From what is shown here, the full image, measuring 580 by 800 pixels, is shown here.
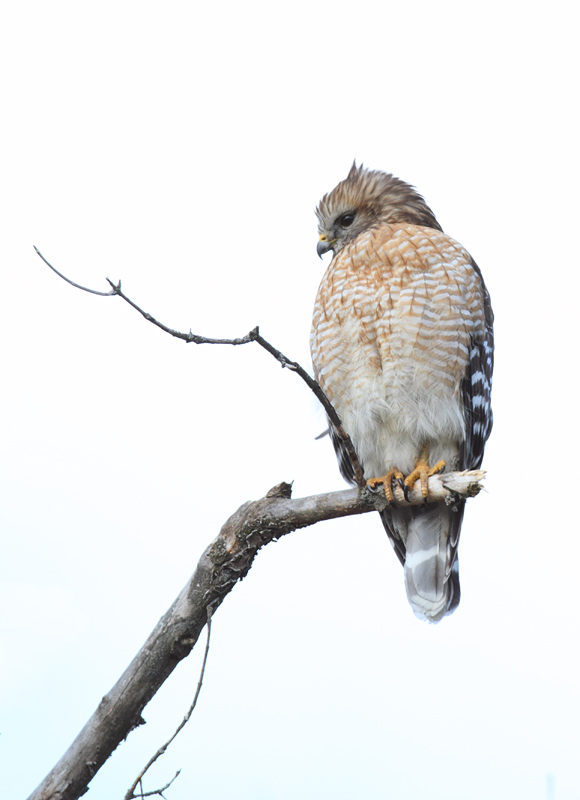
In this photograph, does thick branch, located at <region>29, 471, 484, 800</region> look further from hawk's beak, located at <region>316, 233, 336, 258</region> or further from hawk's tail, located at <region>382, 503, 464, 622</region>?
hawk's beak, located at <region>316, 233, 336, 258</region>

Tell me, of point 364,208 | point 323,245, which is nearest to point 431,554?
point 323,245

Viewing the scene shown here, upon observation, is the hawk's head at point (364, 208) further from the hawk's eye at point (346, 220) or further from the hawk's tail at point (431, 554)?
the hawk's tail at point (431, 554)

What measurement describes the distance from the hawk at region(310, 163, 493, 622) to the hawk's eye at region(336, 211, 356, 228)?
0.81 feet

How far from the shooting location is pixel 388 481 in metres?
3.47

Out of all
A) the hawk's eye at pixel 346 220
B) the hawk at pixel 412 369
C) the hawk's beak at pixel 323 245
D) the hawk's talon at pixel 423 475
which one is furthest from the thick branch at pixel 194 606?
the hawk's eye at pixel 346 220

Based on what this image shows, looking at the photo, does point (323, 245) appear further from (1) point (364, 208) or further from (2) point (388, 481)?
(2) point (388, 481)

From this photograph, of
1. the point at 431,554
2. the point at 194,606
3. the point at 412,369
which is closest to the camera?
the point at 194,606

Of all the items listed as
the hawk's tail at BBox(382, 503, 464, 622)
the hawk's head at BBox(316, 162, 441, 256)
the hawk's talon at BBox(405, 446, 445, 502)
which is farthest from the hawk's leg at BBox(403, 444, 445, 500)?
the hawk's head at BBox(316, 162, 441, 256)

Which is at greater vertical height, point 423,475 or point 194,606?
point 423,475

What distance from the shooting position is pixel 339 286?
12.1 feet

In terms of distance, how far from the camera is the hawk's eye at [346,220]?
13.9 feet

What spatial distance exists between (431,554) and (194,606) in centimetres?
128

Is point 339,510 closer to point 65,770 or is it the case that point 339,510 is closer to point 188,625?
point 188,625

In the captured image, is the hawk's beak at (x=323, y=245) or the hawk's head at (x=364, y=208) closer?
the hawk's head at (x=364, y=208)
